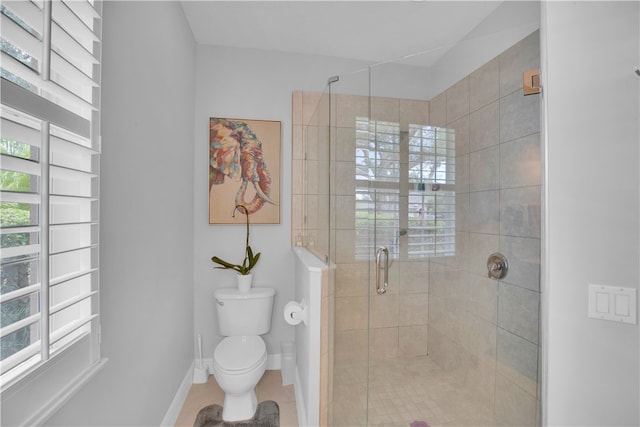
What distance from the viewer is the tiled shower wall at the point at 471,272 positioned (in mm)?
1222

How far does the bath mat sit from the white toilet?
0.11ft

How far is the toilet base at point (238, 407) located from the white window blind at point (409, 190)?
1.21m

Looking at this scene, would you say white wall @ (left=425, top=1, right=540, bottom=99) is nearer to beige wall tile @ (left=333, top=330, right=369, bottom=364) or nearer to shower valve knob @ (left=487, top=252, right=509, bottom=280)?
shower valve knob @ (left=487, top=252, right=509, bottom=280)

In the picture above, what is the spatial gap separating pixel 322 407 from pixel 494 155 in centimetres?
153

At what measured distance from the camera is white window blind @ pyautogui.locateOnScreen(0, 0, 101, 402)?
62 centimetres

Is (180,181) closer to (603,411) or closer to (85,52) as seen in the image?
(85,52)

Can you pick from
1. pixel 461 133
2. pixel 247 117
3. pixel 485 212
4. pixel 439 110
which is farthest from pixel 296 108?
pixel 485 212

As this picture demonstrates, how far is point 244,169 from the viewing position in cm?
227

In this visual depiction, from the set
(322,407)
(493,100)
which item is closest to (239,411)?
(322,407)

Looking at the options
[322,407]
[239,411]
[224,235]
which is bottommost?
[239,411]

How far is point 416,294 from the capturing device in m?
1.44

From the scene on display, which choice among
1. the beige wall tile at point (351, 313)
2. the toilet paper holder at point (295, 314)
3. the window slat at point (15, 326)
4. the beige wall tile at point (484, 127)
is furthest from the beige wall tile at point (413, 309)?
the window slat at point (15, 326)

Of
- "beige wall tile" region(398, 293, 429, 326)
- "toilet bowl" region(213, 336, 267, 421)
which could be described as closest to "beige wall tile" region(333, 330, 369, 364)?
"beige wall tile" region(398, 293, 429, 326)

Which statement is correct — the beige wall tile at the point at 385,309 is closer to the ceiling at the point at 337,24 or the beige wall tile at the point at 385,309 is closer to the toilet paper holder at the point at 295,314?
the toilet paper holder at the point at 295,314
